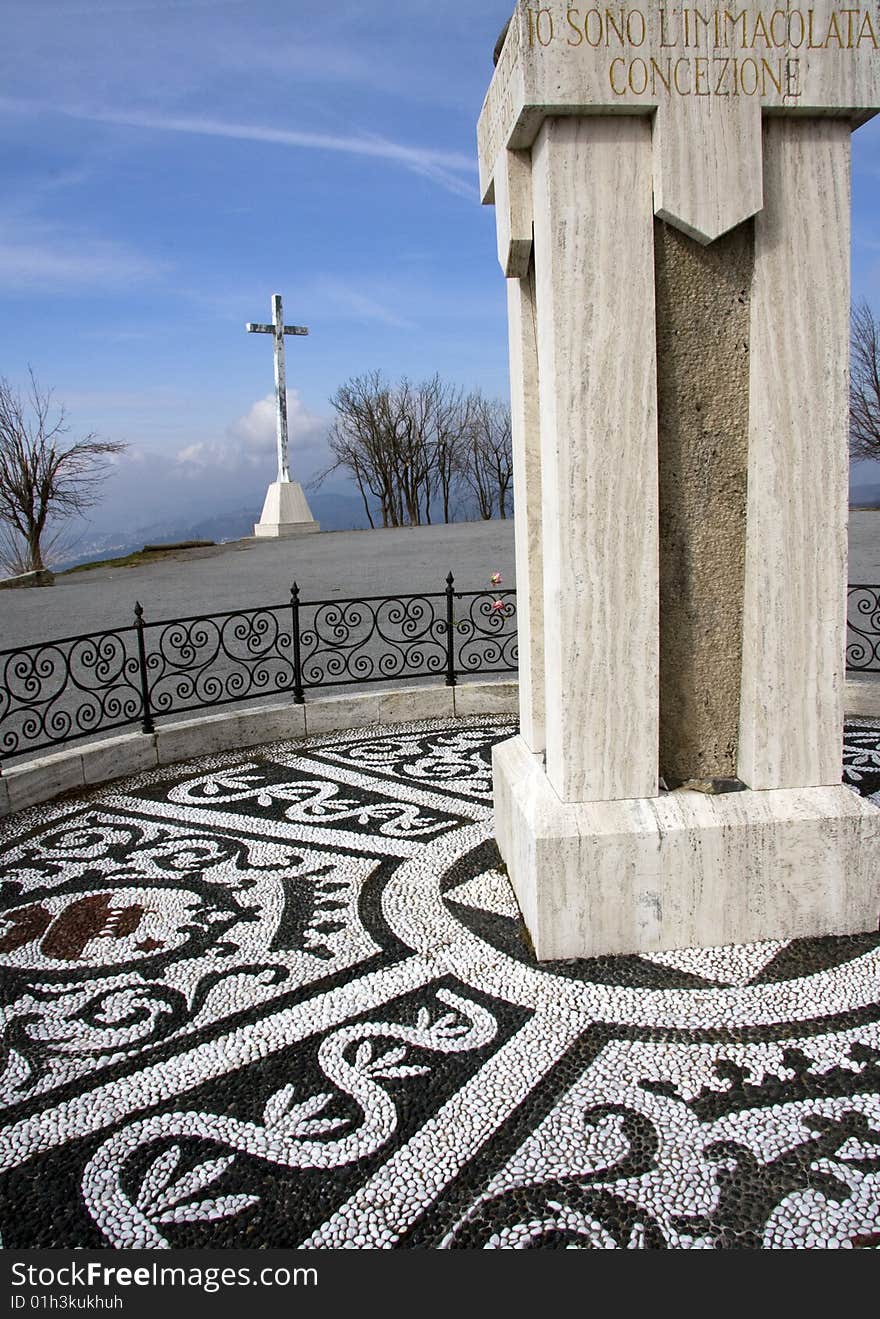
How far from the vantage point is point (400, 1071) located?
2.78 metres

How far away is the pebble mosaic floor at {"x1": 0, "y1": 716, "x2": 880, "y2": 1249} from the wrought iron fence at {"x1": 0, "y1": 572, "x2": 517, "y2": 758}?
2.30m

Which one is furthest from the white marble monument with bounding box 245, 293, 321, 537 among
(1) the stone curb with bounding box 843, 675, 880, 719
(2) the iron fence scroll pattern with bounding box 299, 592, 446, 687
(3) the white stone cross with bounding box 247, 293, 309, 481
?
(1) the stone curb with bounding box 843, 675, 880, 719

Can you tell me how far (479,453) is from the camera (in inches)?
1465

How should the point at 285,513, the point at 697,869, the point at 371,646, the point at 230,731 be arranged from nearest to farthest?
the point at 697,869 → the point at 230,731 → the point at 371,646 → the point at 285,513

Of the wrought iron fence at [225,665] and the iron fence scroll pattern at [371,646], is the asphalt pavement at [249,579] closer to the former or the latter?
the wrought iron fence at [225,665]

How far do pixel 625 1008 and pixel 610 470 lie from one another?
182cm

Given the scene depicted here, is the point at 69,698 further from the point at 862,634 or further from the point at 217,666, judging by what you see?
the point at 862,634

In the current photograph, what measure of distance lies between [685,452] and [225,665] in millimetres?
6480

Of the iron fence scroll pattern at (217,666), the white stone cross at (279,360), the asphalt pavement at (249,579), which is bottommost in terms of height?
the iron fence scroll pattern at (217,666)

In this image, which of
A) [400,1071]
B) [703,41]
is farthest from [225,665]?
[703,41]

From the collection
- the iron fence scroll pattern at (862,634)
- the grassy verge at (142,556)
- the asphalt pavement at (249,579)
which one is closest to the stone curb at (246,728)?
the iron fence scroll pattern at (862,634)

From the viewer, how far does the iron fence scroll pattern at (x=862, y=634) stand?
7.32 meters

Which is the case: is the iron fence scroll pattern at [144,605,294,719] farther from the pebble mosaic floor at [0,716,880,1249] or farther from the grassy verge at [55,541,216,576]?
the grassy verge at [55,541,216,576]

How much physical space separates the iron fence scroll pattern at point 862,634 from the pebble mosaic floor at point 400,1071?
4422 millimetres
